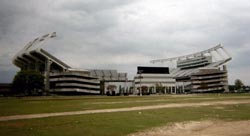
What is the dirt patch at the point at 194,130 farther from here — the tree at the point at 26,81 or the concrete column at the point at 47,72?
the concrete column at the point at 47,72

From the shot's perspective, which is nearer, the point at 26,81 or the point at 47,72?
the point at 26,81

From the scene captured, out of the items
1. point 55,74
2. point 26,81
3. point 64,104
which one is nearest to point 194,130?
point 64,104

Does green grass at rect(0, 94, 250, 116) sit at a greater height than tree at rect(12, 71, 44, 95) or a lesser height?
lesser

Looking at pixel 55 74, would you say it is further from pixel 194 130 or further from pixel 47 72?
pixel 194 130

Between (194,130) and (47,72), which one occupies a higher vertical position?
(47,72)

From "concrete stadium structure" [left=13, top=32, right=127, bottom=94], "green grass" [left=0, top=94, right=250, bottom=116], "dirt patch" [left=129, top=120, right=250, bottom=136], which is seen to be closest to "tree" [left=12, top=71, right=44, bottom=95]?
"concrete stadium structure" [left=13, top=32, right=127, bottom=94]

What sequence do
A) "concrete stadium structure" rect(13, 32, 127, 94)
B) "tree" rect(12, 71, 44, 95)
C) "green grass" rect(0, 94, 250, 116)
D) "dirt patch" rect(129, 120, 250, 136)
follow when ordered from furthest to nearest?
"concrete stadium structure" rect(13, 32, 127, 94) → "tree" rect(12, 71, 44, 95) → "green grass" rect(0, 94, 250, 116) → "dirt patch" rect(129, 120, 250, 136)

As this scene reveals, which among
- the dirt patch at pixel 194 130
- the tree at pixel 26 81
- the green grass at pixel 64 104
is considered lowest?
the dirt patch at pixel 194 130

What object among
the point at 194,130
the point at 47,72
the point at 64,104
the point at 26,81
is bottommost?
the point at 194,130

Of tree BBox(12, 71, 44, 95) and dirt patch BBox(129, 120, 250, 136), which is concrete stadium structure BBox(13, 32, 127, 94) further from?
dirt patch BBox(129, 120, 250, 136)

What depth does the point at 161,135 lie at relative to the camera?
64.6ft

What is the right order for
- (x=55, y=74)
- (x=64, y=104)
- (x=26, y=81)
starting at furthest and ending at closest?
(x=55, y=74) < (x=26, y=81) < (x=64, y=104)

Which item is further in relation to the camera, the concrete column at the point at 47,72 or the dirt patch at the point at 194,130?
the concrete column at the point at 47,72

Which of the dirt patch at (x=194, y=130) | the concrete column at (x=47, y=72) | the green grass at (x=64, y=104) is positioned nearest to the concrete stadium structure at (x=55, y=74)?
the concrete column at (x=47, y=72)
